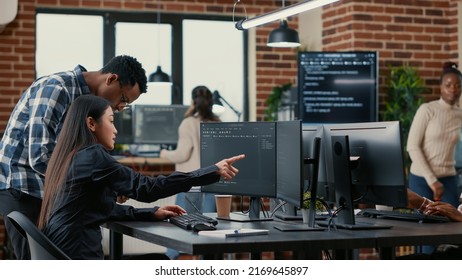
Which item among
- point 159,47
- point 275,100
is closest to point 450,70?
point 275,100

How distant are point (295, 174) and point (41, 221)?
0.98 m

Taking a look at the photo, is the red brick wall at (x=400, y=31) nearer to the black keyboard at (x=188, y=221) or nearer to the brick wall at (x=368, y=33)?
the brick wall at (x=368, y=33)

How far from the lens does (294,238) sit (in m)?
2.86

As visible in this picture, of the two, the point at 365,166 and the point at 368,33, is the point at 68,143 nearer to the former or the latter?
the point at 365,166

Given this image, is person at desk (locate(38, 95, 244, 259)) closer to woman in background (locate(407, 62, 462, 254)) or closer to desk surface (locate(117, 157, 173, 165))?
woman in background (locate(407, 62, 462, 254))

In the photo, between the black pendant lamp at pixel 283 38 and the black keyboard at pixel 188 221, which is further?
the black pendant lamp at pixel 283 38

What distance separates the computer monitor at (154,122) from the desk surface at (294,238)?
412 cm

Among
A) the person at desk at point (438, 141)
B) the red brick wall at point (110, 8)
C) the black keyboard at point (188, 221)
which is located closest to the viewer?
the black keyboard at point (188, 221)

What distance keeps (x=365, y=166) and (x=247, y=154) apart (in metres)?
0.51

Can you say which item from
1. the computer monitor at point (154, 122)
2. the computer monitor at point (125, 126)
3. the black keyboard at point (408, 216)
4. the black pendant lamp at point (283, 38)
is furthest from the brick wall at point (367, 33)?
the black keyboard at point (408, 216)

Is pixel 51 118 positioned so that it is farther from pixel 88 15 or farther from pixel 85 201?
pixel 88 15

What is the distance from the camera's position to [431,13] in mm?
7109

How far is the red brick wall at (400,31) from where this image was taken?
6.86 metres
